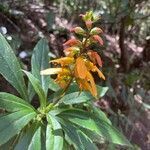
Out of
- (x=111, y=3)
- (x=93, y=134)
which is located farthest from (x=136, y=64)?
(x=93, y=134)

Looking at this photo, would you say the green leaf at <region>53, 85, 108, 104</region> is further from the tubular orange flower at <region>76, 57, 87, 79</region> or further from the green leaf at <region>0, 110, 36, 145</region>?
the tubular orange flower at <region>76, 57, 87, 79</region>

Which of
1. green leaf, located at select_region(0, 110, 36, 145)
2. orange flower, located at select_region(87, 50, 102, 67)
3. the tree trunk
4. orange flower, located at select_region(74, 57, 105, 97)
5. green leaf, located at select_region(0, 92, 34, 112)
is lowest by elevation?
the tree trunk

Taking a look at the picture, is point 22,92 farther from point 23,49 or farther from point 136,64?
point 136,64

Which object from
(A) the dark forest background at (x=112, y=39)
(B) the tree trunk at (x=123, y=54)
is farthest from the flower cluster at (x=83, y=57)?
(B) the tree trunk at (x=123, y=54)

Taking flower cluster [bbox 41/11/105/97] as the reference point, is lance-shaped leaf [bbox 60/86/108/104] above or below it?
below

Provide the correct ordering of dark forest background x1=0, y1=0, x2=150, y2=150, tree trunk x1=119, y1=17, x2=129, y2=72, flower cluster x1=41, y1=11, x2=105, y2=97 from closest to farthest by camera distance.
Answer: flower cluster x1=41, y1=11, x2=105, y2=97 < dark forest background x1=0, y1=0, x2=150, y2=150 < tree trunk x1=119, y1=17, x2=129, y2=72

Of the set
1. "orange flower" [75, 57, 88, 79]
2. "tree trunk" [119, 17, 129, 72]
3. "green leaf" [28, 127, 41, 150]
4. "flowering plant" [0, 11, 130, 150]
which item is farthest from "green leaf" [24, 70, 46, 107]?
"tree trunk" [119, 17, 129, 72]

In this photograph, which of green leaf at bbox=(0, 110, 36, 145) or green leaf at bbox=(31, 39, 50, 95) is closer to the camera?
green leaf at bbox=(0, 110, 36, 145)

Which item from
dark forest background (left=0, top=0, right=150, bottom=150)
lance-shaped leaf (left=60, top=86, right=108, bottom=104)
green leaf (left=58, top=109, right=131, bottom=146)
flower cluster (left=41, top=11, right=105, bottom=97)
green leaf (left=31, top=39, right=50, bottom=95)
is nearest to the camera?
flower cluster (left=41, top=11, right=105, bottom=97)

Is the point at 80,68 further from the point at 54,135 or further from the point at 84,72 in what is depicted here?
the point at 54,135
